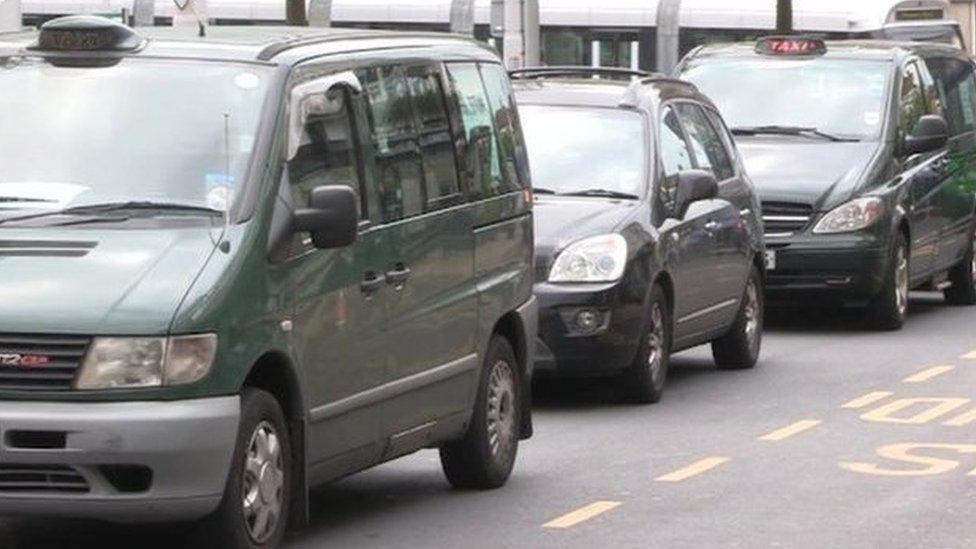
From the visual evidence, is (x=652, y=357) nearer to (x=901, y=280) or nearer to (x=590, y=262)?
(x=590, y=262)

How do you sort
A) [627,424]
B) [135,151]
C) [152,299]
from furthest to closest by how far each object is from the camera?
[627,424]
[135,151]
[152,299]

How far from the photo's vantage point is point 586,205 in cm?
1540

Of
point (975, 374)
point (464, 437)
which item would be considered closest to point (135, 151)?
point (464, 437)

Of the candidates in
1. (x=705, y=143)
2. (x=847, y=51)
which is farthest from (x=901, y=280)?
(x=705, y=143)

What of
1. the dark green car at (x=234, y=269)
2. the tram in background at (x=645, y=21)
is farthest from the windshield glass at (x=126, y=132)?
the tram in background at (x=645, y=21)

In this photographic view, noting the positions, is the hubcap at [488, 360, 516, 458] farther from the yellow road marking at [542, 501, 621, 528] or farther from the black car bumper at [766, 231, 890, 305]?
the black car bumper at [766, 231, 890, 305]

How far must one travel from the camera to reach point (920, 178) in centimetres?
2100

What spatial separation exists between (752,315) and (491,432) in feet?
19.7

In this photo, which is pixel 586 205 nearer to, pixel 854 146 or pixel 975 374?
pixel 975 374

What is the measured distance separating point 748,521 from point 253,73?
2.66 m

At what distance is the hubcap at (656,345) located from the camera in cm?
1519

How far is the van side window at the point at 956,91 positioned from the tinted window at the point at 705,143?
18.3 feet

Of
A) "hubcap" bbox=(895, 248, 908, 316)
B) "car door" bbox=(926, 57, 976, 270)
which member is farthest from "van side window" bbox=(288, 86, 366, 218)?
"car door" bbox=(926, 57, 976, 270)

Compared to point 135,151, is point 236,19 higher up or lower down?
lower down
